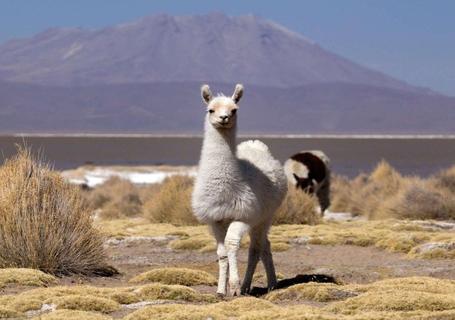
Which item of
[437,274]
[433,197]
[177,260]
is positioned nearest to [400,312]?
[437,274]

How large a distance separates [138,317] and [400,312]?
237 cm

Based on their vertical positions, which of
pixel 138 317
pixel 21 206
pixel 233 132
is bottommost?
pixel 138 317

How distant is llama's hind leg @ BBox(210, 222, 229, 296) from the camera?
36.0 ft

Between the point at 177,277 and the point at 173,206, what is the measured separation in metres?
8.83

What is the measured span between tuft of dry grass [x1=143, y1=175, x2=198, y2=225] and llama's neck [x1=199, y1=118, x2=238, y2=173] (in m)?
9.34

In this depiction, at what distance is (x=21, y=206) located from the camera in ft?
42.7

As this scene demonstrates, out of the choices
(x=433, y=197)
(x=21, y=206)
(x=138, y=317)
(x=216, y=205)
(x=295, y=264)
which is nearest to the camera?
(x=138, y=317)

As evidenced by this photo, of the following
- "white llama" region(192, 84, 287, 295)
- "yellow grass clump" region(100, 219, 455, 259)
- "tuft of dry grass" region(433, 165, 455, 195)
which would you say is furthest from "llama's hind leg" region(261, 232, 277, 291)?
"tuft of dry grass" region(433, 165, 455, 195)

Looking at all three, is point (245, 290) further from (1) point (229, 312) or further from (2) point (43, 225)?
(2) point (43, 225)

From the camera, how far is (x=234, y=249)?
1082 centimetres

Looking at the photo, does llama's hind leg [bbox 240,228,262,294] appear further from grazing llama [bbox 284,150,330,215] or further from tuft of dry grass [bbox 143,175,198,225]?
grazing llama [bbox 284,150,330,215]

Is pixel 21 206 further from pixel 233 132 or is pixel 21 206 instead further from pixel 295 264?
pixel 295 264

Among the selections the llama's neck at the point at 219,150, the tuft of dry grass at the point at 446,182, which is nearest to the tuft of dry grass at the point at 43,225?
the llama's neck at the point at 219,150

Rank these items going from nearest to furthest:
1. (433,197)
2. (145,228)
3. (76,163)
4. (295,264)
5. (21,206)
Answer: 1. (21,206)
2. (295,264)
3. (145,228)
4. (433,197)
5. (76,163)
